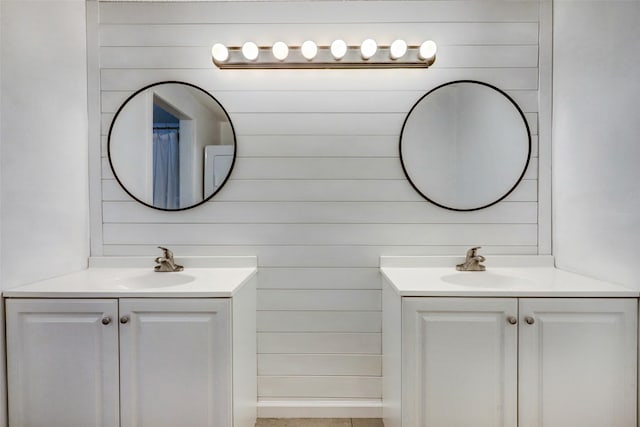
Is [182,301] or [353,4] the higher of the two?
[353,4]

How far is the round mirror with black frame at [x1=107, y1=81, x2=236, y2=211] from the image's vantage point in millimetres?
1707

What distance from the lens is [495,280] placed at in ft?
5.17

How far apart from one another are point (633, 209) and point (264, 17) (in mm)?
1825

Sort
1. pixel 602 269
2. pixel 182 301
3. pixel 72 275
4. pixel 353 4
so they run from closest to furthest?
1. pixel 182 301
2. pixel 602 269
3. pixel 72 275
4. pixel 353 4

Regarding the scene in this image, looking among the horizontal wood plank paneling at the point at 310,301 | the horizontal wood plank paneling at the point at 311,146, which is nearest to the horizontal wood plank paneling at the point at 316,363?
the horizontal wood plank paneling at the point at 310,301

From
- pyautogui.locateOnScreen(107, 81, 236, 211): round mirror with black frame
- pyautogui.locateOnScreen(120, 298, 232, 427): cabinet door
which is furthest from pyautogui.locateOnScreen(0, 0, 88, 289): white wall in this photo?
pyautogui.locateOnScreen(120, 298, 232, 427): cabinet door

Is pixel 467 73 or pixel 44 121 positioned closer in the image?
pixel 44 121

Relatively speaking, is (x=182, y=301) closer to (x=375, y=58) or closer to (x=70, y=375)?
(x=70, y=375)

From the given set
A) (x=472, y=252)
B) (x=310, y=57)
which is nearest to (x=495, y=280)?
(x=472, y=252)

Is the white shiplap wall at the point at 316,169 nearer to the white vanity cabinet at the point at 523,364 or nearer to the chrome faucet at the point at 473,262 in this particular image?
the chrome faucet at the point at 473,262

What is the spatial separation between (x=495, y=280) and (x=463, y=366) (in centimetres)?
52

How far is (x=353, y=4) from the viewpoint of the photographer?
1.70 metres

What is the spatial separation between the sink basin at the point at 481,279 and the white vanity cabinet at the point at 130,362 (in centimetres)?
104

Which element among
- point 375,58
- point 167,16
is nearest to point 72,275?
point 167,16
